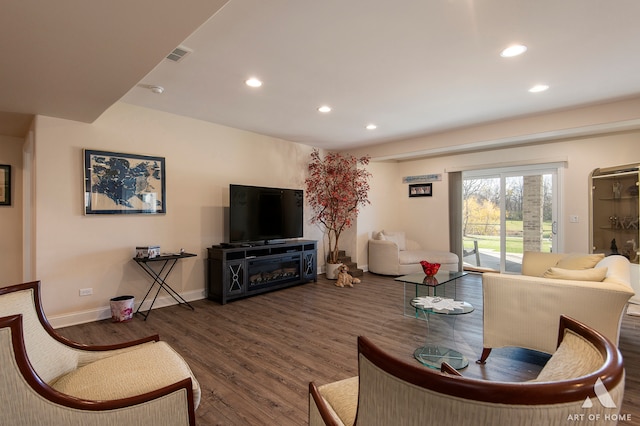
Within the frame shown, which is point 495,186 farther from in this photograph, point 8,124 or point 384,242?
point 8,124

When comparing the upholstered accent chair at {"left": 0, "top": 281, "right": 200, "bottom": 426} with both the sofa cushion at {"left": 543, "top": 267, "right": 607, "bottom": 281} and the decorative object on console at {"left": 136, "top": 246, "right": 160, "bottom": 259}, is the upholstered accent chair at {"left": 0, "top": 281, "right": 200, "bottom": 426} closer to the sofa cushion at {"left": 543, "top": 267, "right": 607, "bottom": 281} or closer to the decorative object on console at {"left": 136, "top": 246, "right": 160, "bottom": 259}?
the decorative object on console at {"left": 136, "top": 246, "right": 160, "bottom": 259}

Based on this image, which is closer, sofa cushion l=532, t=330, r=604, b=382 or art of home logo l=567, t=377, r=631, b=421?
art of home logo l=567, t=377, r=631, b=421

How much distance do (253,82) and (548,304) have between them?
3284 mm

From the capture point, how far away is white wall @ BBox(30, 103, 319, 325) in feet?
11.2

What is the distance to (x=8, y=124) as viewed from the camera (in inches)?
149

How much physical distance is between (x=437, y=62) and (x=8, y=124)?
492 cm

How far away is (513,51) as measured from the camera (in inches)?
105

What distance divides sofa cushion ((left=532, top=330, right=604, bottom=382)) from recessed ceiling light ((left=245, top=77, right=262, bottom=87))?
3.14 m

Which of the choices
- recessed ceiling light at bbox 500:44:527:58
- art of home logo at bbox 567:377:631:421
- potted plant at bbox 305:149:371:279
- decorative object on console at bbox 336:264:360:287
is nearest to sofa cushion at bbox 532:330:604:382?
art of home logo at bbox 567:377:631:421

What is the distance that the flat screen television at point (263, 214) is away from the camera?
4.55 meters

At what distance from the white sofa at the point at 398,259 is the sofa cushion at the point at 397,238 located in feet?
0.76

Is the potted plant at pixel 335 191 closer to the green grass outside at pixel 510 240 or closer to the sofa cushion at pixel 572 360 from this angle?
the green grass outside at pixel 510 240

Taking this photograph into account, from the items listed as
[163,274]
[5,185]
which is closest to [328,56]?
[163,274]

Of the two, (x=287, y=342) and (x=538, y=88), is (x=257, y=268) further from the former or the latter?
(x=538, y=88)
